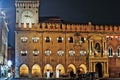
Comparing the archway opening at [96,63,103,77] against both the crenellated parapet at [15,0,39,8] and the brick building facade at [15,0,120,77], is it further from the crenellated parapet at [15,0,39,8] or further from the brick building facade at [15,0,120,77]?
the crenellated parapet at [15,0,39,8]

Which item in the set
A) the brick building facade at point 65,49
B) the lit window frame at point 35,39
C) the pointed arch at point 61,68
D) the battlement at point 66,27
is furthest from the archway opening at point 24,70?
the battlement at point 66,27

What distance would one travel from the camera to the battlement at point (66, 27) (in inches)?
3819

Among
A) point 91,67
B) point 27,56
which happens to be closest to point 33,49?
point 27,56

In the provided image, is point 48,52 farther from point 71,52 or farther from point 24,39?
point 24,39

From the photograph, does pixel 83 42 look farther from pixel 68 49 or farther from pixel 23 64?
pixel 23 64

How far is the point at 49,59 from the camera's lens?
96.2 meters

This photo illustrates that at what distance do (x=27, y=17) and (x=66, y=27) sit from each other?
10.7 m

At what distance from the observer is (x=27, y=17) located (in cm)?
10238

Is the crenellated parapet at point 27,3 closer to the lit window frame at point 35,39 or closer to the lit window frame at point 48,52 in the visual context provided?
the lit window frame at point 35,39

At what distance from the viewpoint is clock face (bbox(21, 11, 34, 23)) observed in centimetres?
10225

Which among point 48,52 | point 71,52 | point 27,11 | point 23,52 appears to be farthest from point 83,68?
point 27,11

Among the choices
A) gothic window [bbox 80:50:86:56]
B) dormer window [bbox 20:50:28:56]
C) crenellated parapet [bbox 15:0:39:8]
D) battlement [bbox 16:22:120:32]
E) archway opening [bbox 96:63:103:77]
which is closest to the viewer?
dormer window [bbox 20:50:28:56]

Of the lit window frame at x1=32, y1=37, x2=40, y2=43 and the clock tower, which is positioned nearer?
the lit window frame at x1=32, y1=37, x2=40, y2=43

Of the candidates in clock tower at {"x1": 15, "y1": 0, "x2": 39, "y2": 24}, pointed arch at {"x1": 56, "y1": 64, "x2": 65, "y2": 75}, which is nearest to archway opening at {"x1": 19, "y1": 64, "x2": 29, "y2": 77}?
pointed arch at {"x1": 56, "y1": 64, "x2": 65, "y2": 75}
